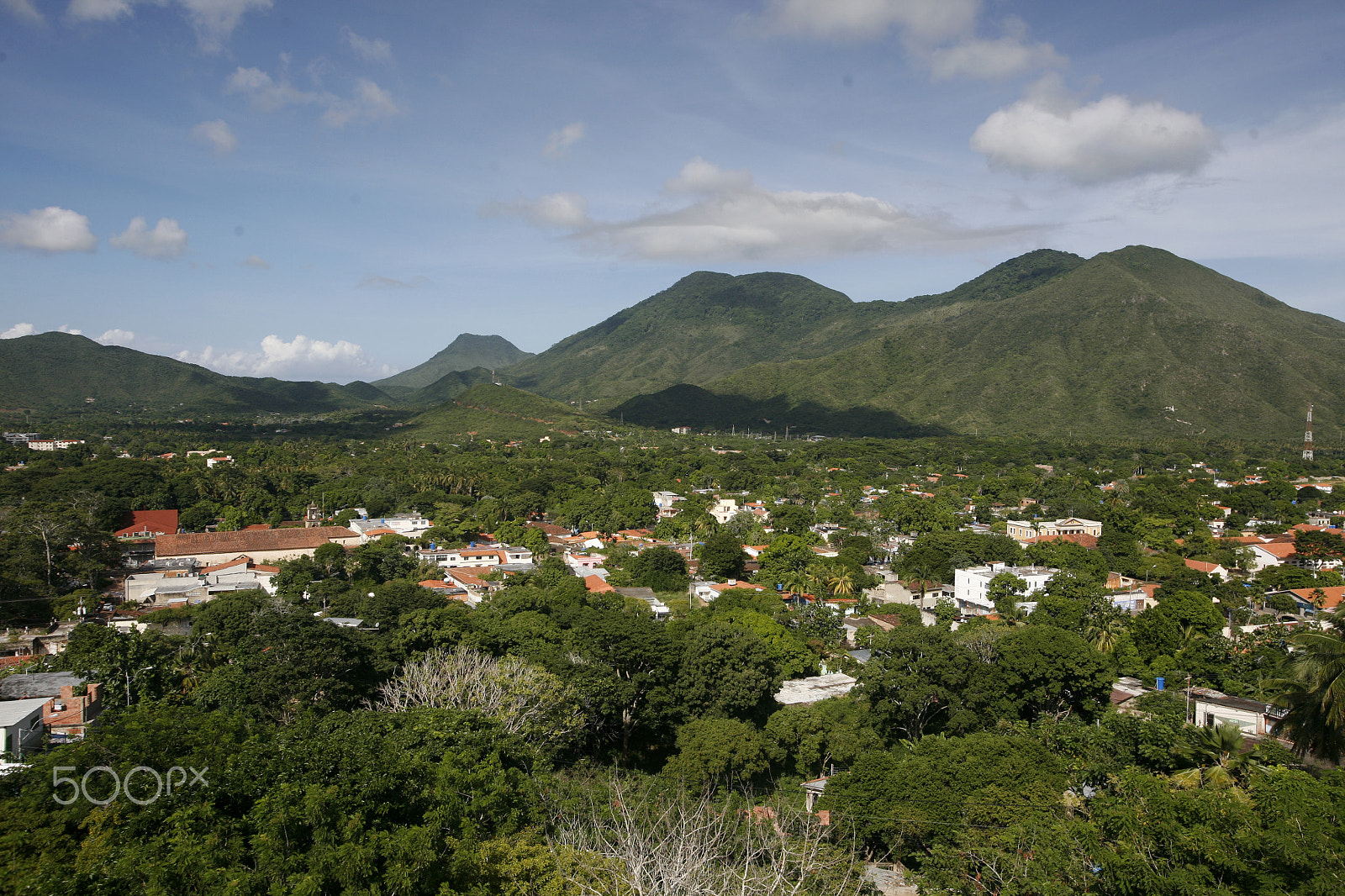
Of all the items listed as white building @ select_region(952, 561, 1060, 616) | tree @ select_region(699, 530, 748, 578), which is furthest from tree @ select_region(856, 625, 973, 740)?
tree @ select_region(699, 530, 748, 578)

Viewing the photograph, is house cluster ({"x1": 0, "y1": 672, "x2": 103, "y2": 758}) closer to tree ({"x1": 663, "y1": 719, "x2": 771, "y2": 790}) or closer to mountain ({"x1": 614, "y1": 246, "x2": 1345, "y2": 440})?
tree ({"x1": 663, "y1": 719, "x2": 771, "y2": 790})

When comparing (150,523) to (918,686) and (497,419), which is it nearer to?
(918,686)

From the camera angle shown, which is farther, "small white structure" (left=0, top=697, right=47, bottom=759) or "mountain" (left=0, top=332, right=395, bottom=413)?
"mountain" (left=0, top=332, right=395, bottom=413)

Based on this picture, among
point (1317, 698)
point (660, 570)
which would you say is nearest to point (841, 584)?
point (660, 570)

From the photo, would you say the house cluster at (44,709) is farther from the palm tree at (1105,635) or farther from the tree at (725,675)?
the palm tree at (1105,635)

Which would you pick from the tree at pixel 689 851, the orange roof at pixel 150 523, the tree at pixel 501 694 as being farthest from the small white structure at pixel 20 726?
the orange roof at pixel 150 523

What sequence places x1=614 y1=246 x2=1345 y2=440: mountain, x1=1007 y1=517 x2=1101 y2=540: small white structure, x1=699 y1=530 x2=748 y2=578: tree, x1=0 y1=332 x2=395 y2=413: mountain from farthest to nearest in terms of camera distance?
x1=0 y1=332 x2=395 y2=413: mountain, x1=614 y1=246 x2=1345 y2=440: mountain, x1=1007 y1=517 x2=1101 y2=540: small white structure, x1=699 y1=530 x2=748 y2=578: tree
